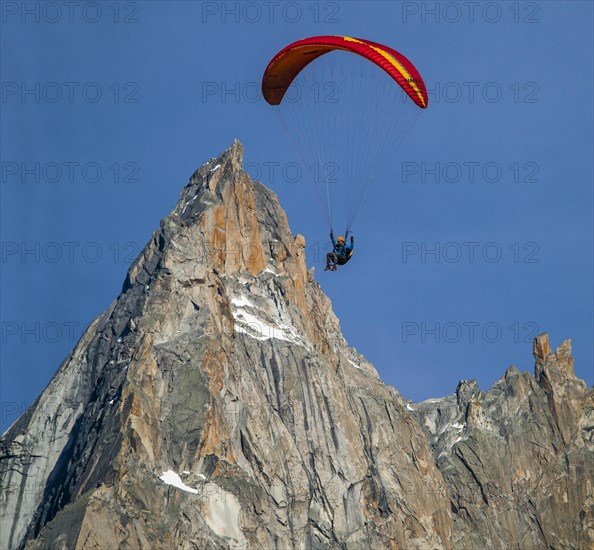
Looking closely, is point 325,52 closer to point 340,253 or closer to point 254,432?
point 340,253

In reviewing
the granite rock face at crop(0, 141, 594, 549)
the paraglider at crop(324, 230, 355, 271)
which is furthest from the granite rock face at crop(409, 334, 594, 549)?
the paraglider at crop(324, 230, 355, 271)

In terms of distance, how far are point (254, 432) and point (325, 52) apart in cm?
4858

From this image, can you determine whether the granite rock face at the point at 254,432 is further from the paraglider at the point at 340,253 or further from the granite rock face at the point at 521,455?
the paraglider at the point at 340,253

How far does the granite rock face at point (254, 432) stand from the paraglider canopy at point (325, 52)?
35.0 metres

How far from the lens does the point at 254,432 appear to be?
5989 inches

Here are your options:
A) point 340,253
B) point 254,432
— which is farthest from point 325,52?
point 254,432

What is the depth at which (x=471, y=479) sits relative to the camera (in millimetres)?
184125

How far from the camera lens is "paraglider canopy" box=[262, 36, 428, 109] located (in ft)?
353

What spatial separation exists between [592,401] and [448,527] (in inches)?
1199

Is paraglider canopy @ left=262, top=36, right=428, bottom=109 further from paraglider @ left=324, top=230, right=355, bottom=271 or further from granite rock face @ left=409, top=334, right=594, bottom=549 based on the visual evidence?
granite rock face @ left=409, top=334, right=594, bottom=549

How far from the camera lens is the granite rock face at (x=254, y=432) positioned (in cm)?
13838

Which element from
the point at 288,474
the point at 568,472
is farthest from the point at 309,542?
the point at 568,472

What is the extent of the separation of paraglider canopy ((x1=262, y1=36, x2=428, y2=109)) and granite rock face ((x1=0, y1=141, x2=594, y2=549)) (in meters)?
35.0

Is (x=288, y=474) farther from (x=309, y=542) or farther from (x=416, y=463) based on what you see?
(x=416, y=463)
